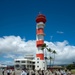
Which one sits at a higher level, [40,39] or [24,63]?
[40,39]

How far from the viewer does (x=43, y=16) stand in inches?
3194

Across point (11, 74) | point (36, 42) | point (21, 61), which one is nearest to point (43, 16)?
point (36, 42)

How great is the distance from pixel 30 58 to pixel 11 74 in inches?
2581

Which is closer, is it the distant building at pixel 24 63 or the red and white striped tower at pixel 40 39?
the red and white striped tower at pixel 40 39

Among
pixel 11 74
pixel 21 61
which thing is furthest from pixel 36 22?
pixel 11 74

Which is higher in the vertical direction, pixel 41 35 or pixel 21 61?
pixel 41 35

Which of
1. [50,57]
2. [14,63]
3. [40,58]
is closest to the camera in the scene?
[40,58]

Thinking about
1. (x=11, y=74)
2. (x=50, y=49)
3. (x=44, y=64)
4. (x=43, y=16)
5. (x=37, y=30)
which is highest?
(x=43, y=16)

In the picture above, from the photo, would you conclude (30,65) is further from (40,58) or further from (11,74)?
(11,74)

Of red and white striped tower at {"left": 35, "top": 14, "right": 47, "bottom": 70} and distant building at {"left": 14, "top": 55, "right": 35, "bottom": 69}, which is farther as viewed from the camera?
distant building at {"left": 14, "top": 55, "right": 35, "bottom": 69}

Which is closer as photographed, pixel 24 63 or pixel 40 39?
pixel 40 39

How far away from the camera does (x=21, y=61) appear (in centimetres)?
9181

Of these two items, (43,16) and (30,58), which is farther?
(30,58)

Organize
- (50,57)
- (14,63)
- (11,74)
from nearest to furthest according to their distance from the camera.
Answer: (11,74) → (50,57) → (14,63)
